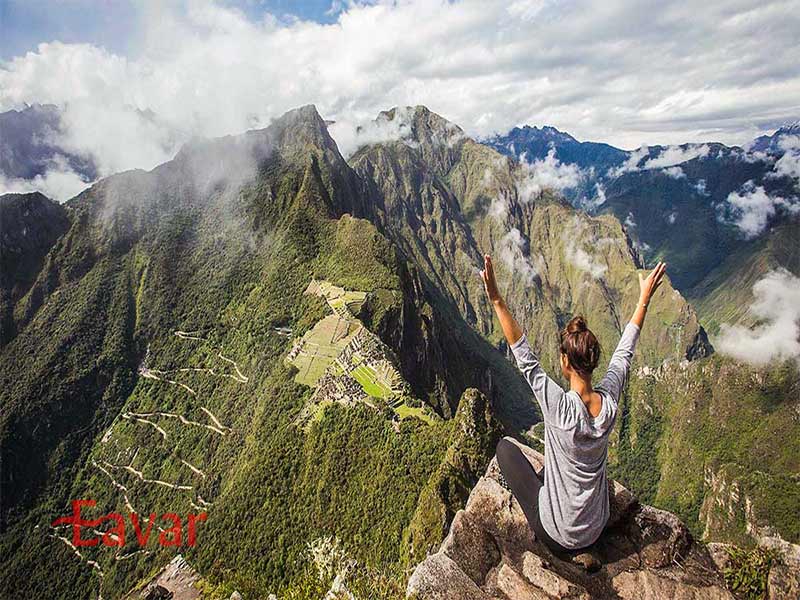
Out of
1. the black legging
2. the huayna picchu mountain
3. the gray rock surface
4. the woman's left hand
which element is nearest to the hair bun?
the woman's left hand

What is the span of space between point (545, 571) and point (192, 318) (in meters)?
135

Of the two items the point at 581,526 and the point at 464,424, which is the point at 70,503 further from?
the point at 581,526

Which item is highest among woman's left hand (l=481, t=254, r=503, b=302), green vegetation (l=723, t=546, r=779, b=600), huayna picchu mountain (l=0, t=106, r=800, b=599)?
woman's left hand (l=481, t=254, r=503, b=302)

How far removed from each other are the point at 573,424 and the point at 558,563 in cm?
362

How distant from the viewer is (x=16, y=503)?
319 ft

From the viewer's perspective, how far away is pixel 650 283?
8.73m

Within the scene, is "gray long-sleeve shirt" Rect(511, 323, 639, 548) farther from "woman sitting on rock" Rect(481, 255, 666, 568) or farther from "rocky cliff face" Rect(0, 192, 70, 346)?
"rocky cliff face" Rect(0, 192, 70, 346)

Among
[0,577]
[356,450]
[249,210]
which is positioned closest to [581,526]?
[356,450]

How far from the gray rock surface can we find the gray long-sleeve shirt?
32.5 inches

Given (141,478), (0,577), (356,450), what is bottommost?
(0,577)

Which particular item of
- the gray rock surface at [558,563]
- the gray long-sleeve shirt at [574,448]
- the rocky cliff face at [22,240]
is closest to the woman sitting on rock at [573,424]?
the gray long-sleeve shirt at [574,448]

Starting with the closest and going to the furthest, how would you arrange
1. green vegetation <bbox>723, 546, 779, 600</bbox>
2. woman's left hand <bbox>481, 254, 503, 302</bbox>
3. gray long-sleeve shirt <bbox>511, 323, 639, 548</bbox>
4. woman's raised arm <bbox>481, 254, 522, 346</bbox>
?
→ gray long-sleeve shirt <bbox>511, 323, 639, 548</bbox> < woman's raised arm <bbox>481, 254, 522, 346</bbox> < woman's left hand <bbox>481, 254, 503, 302</bbox> < green vegetation <bbox>723, 546, 779, 600</bbox>

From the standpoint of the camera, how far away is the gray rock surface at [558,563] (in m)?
8.00

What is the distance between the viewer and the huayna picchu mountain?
166 feet
